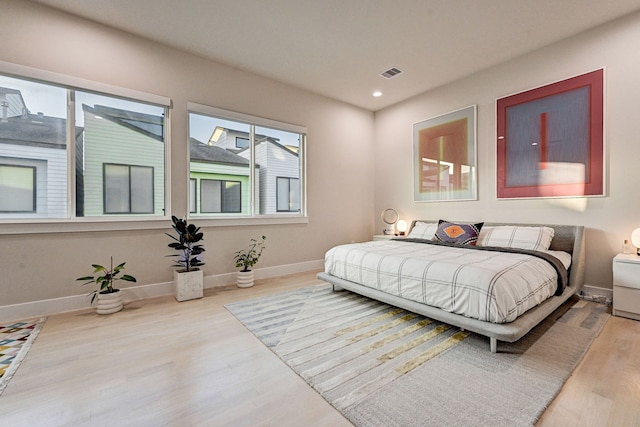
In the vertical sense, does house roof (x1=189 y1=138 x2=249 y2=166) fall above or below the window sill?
above

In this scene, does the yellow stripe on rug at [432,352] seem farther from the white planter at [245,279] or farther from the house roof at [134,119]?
the house roof at [134,119]

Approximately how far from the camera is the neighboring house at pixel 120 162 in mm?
3016

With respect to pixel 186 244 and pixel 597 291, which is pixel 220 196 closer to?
pixel 186 244

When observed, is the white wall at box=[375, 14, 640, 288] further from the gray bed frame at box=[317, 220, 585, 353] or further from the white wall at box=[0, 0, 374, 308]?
the white wall at box=[0, 0, 374, 308]

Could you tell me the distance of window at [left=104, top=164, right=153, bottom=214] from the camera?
10.3 ft

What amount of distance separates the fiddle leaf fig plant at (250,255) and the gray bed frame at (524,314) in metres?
1.11

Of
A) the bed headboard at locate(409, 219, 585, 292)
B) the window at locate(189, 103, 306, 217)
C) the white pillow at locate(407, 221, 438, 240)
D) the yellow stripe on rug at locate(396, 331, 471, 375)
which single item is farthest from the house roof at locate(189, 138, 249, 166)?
the bed headboard at locate(409, 219, 585, 292)

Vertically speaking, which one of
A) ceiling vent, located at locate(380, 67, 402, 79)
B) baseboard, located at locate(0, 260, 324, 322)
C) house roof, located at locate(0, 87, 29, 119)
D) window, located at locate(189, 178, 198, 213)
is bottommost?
baseboard, located at locate(0, 260, 324, 322)

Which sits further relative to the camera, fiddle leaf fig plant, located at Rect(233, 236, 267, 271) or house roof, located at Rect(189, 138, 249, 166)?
fiddle leaf fig plant, located at Rect(233, 236, 267, 271)

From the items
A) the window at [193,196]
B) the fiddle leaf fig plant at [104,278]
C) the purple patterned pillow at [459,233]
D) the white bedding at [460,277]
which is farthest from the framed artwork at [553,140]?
the fiddle leaf fig plant at [104,278]

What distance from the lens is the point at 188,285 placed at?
3203 millimetres

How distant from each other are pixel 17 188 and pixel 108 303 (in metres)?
1.39

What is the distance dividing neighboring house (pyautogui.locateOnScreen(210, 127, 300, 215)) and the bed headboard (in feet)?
11.4

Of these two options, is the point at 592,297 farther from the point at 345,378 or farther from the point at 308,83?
the point at 308,83
